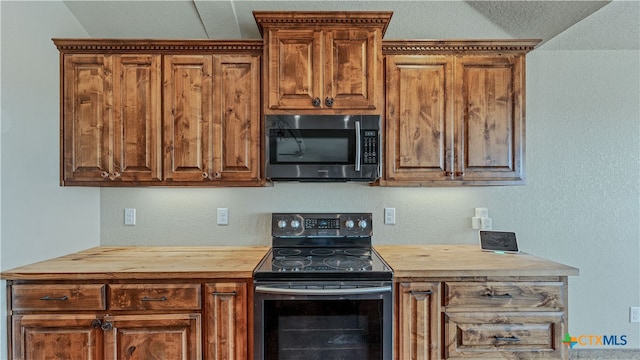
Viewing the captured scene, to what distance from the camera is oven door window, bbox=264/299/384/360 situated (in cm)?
164

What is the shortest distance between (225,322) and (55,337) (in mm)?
866

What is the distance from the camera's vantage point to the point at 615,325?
94.4 inches

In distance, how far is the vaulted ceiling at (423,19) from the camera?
6.55ft

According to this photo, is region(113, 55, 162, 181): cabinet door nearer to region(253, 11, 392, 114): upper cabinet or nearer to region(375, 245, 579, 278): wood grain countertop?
region(253, 11, 392, 114): upper cabinet

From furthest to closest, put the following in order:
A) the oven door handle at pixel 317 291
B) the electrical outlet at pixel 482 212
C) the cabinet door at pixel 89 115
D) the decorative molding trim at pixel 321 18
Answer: the electrical outlet at pixel 482 212 → the cabinet door at pixel 89 115 → the decorative molding trim at pixel 321 18 → the oven door handle at pixel 317 291

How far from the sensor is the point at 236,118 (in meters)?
2.02

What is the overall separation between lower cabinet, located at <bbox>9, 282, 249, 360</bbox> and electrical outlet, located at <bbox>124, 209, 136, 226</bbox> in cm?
75

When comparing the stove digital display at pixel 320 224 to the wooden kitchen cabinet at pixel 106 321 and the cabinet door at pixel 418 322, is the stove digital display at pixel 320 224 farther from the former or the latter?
the wooden kitchen cabinet at pixel 106 321

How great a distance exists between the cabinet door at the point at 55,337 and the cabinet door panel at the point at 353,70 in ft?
5.91

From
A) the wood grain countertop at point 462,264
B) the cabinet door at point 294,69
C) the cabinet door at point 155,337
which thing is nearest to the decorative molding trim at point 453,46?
the cabinet door at point 294,69

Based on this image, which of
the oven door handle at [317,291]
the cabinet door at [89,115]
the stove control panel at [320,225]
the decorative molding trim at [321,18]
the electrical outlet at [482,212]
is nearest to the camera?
the oven door handle at [317,291]

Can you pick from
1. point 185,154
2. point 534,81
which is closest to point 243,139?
point 185,154

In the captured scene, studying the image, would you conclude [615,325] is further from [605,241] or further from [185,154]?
[185,154]

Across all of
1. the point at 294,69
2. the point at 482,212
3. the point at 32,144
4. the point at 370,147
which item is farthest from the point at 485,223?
A: the point at 32,144
